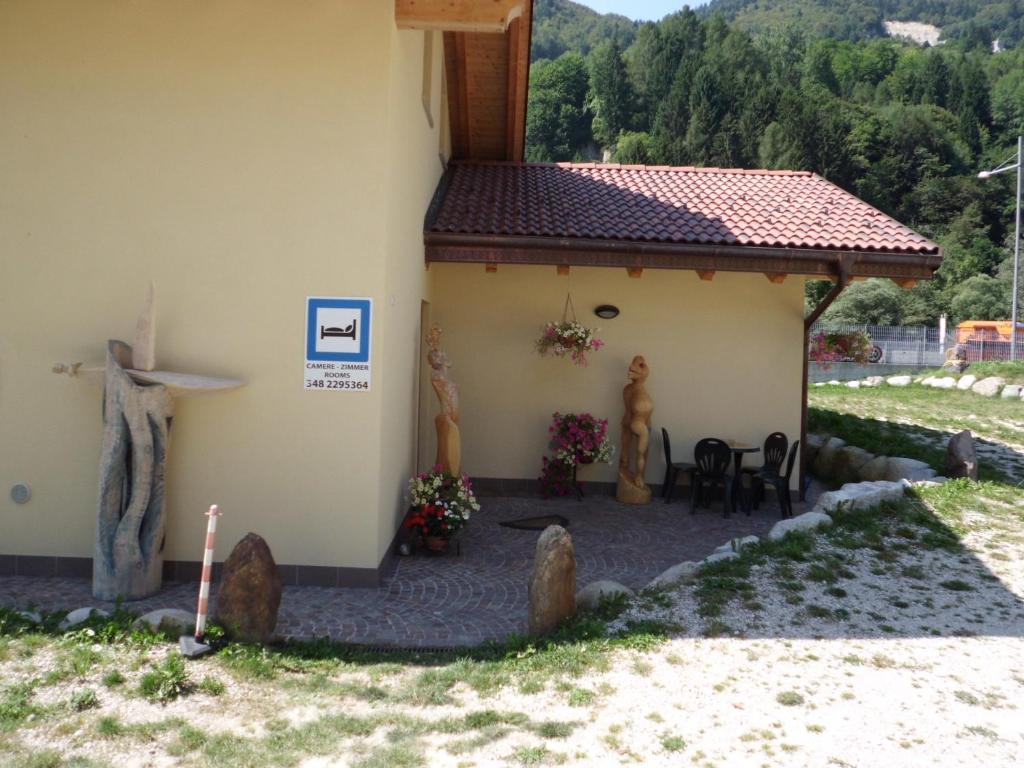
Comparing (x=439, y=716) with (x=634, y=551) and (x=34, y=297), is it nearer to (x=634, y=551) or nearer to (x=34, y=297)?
(x=634, y=551)

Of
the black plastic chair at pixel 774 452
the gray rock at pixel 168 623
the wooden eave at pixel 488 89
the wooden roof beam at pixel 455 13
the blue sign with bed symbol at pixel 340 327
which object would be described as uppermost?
the wooden eave at pixel 488 89

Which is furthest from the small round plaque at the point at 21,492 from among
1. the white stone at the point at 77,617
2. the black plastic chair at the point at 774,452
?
the black plastic chair at the point at 774,452

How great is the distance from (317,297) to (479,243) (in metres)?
2.89

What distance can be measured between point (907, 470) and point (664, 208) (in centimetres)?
439

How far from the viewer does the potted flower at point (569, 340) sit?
9781mm

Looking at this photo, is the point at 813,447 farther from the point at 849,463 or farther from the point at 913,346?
the point at 913,346

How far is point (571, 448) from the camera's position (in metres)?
9.98

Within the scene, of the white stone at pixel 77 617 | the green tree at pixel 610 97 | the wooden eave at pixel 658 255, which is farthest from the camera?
the green tree at pixel 610 97

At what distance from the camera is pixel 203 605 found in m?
4.86

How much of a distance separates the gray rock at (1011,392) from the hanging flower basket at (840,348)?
381 inches

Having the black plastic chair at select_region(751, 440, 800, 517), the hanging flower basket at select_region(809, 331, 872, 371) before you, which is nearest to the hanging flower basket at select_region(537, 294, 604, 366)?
the black plastic chair at select_region(751, 440, 800, 517)

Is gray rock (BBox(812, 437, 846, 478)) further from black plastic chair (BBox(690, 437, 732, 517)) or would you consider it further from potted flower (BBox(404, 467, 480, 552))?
potted flower (BBox(404, 467, 480, 552))

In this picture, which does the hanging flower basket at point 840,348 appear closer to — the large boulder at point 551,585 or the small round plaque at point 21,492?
the large boulder at point 551,585

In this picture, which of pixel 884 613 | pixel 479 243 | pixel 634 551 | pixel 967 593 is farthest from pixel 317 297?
pixel 967 593
